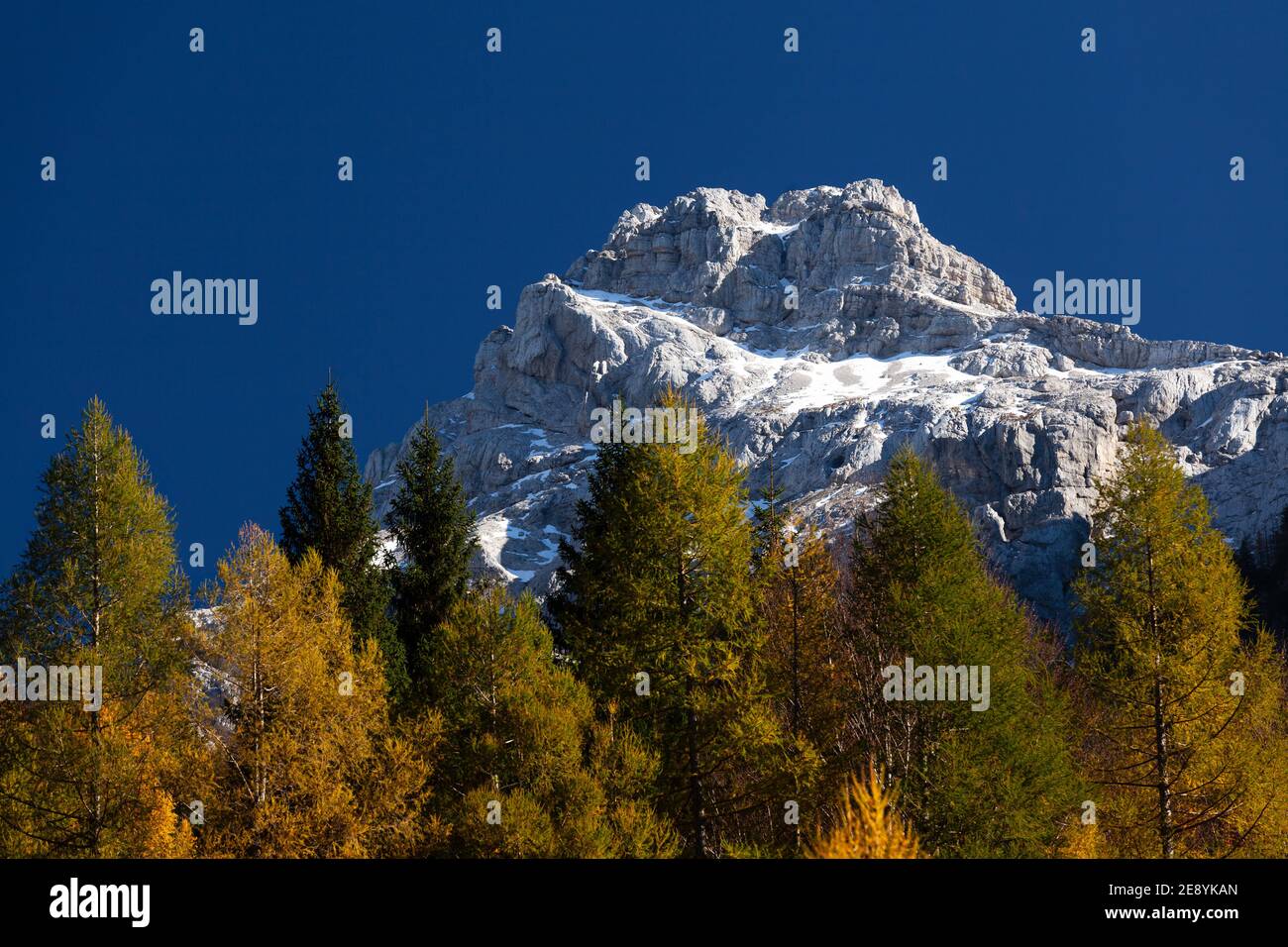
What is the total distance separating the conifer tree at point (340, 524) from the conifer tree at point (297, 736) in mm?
5182

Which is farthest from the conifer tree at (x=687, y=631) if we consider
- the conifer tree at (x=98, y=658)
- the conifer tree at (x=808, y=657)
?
the conifer tree at (x=98, y=658)

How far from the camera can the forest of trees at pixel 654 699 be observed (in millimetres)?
22250

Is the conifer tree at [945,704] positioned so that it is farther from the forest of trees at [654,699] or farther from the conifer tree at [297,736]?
the conifer tree at [297,736]

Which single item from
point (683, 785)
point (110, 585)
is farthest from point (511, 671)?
point (110, 585)

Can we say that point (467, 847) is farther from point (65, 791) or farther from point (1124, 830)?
point (1124, 830)

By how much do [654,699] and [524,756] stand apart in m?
3.67

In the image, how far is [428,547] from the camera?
3338cm

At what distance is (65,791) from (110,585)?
467cm

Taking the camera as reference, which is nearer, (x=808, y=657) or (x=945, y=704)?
(x=945, y=704)

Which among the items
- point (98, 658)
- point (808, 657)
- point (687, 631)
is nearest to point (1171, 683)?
point (808, 657)

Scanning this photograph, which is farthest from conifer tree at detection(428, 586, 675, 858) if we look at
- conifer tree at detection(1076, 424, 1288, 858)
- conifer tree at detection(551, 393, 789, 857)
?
conifer tree at detection(1076, 424, 1288, 858)

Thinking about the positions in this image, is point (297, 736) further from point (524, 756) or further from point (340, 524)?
point (340, 524)

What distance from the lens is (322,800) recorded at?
2202cm

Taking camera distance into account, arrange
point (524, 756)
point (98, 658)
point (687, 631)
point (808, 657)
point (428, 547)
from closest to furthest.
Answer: point (687, 631)
point (98, 658)
point (524, 756)
point (808, 657)
point (428, 547)
